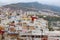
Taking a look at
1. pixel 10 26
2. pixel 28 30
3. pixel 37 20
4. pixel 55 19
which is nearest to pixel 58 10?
pixel 55 19

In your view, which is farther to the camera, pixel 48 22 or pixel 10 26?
pixel 48 22

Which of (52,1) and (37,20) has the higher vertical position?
(52,1)

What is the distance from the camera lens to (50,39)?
3.63 m

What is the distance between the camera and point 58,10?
3.91 m

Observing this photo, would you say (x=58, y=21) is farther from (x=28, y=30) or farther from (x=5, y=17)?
(x=5, y=17)

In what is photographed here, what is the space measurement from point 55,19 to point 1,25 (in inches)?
37.1

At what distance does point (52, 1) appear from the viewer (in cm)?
391

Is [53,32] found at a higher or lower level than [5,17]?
lower

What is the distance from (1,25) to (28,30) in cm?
45

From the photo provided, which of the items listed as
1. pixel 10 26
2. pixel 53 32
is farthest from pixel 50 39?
pixel 10 26

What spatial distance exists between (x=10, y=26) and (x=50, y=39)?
67cm

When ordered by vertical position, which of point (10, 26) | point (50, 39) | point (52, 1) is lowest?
point (50, 39)

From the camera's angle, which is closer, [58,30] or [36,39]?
[36,39]

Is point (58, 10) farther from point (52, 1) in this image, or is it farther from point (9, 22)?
point (9, 22)
